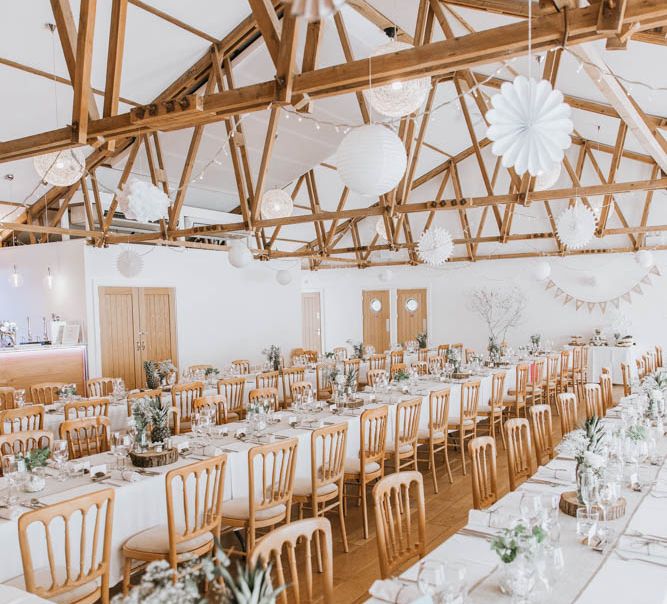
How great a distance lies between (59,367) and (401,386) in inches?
240

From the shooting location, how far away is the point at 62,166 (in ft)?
20.2

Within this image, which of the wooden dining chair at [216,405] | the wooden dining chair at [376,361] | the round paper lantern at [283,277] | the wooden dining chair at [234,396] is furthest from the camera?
the round paper lantern at [283,277]

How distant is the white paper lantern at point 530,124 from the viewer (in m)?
2.94

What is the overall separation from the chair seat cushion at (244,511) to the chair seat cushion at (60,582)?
1.10m

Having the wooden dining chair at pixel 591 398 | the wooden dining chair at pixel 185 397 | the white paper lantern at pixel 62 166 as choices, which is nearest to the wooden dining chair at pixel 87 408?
the wooden dining chair at pixel 185 397

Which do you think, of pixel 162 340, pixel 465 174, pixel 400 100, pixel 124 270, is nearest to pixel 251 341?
pixel 162 340

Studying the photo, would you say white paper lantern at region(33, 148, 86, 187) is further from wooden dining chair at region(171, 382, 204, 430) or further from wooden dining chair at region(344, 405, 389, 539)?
wooden dining chair at region(344, 405, 389, 539)

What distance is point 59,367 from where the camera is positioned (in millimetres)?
9805

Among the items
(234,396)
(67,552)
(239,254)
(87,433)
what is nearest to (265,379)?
(234,396)

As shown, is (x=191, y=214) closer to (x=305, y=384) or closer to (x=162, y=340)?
(x=162, y=340)

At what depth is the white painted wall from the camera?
1341 cm

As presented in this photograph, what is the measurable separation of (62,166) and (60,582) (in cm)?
457

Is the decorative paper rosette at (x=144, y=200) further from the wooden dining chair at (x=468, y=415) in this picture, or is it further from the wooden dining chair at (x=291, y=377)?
the wooden dining chair at (x=468, y=415)

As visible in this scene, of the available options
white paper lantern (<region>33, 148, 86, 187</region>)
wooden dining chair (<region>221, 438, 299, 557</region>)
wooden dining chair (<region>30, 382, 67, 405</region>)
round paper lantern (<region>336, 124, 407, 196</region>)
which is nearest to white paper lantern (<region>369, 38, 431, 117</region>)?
round paper lantern (<region>336, 124, 407, 196</region>)
